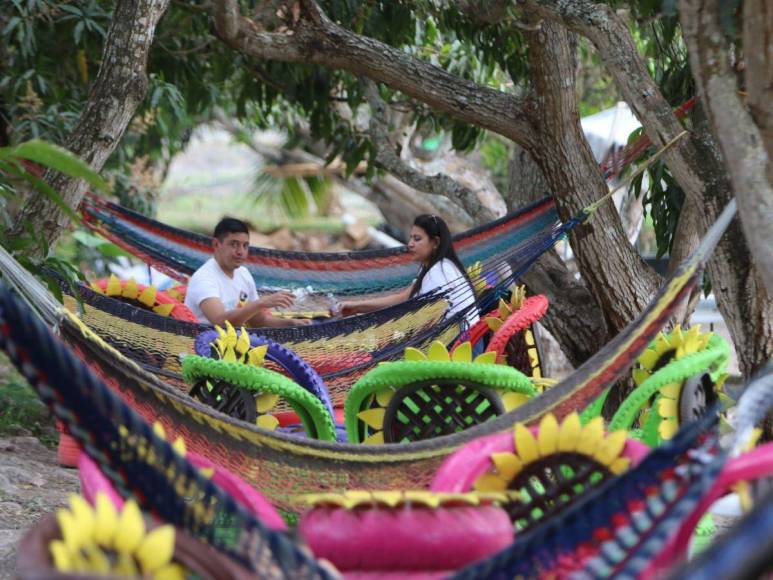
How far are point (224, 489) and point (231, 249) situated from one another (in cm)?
244

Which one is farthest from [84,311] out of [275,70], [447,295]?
[275,70]

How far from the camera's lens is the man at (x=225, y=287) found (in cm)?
423

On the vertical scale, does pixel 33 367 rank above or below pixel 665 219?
below

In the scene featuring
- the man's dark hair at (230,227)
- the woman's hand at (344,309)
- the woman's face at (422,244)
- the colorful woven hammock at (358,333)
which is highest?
the man's dark hair at (230,227)

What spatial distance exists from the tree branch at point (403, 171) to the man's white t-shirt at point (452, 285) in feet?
3.30

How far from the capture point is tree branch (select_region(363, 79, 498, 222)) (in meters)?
5.38

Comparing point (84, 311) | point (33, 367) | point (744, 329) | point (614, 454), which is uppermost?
→ point (84, 311)

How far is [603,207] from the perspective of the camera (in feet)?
13.2

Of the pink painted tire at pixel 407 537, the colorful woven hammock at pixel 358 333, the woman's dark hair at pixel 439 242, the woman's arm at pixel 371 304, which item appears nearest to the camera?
the pink painted tire at pixel 407 537

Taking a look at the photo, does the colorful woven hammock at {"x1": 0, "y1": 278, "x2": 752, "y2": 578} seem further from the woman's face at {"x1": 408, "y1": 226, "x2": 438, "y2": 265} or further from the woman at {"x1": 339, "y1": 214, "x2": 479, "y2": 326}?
the woman's face at {"x1": 408, "y1": 226, "x2": 438, "y2": 265}

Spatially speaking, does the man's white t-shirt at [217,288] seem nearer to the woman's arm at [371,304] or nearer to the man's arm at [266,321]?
the man's arm at [266,321]

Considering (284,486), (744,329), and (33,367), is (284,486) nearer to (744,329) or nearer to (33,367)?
(33,367)

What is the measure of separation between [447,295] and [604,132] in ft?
11.7

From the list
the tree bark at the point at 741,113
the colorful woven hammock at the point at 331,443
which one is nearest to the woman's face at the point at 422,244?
the colorful woven hammock at the point at 331,443
